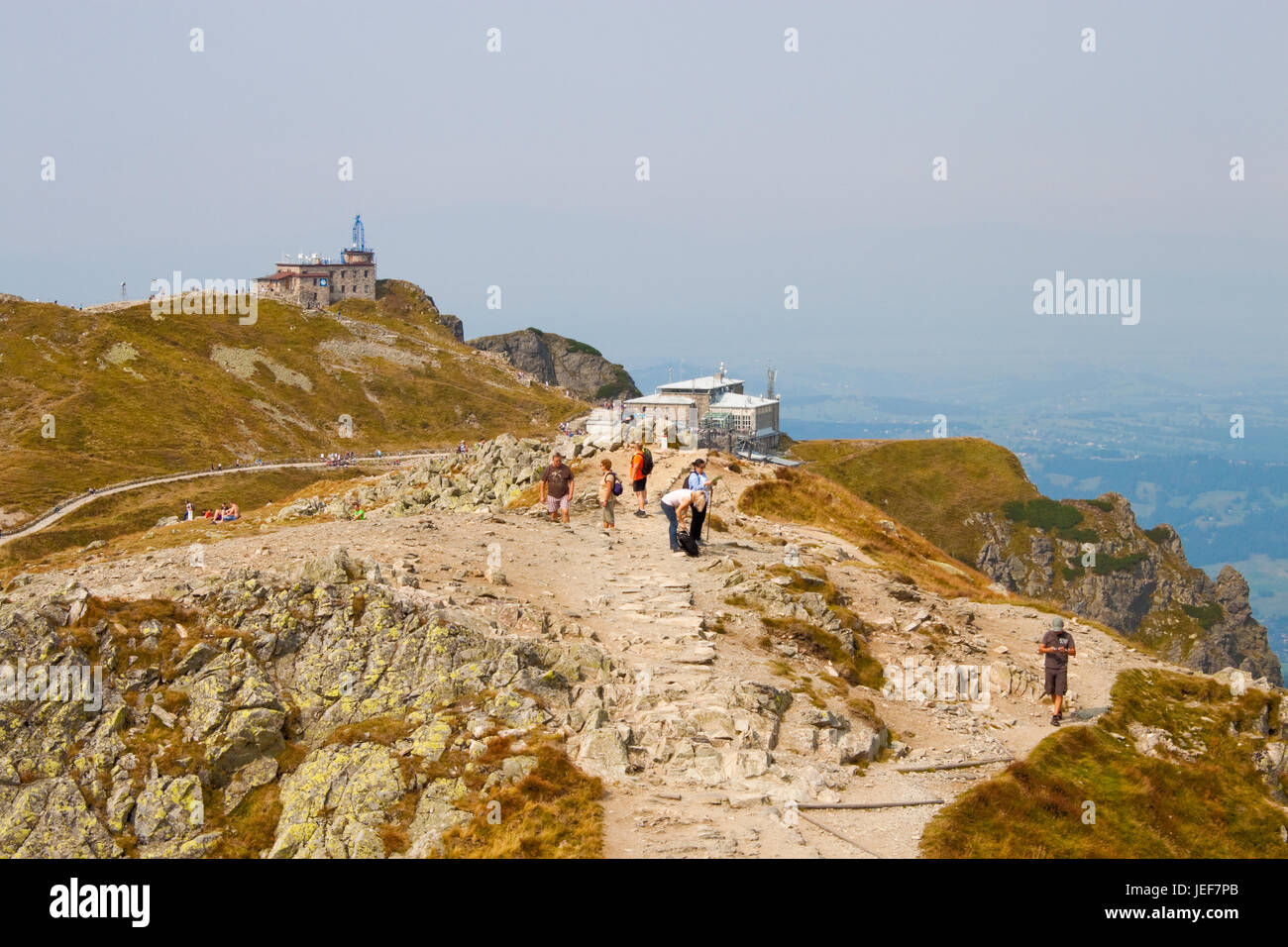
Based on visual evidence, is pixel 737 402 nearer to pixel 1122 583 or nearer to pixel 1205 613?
pixel 1122 583

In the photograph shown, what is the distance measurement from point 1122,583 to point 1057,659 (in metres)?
143

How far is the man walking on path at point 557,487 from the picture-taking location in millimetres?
39156

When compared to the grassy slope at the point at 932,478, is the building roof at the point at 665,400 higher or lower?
higher

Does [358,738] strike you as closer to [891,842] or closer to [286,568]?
[286,568]

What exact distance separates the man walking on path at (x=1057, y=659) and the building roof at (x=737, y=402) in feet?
474

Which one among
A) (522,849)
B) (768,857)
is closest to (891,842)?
(768,857)

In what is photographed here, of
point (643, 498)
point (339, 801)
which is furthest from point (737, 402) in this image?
point (339, 801)

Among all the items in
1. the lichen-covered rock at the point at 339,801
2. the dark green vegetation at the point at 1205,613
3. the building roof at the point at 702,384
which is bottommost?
the dark green vegetation at the point at 1205,613

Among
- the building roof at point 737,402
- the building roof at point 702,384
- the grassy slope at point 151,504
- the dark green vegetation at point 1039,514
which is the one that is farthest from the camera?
the building roof at point 702,384

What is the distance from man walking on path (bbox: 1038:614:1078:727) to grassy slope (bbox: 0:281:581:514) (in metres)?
106

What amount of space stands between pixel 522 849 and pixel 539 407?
488ft

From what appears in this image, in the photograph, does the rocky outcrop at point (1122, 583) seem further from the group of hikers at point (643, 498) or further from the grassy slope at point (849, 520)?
the group of hikers at point (643, 498)

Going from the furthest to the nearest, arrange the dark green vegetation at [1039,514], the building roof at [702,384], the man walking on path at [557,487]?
the building roof at [702,384]
the dark green vegetation at [1039,514]
the man walking on path at [557,487]
